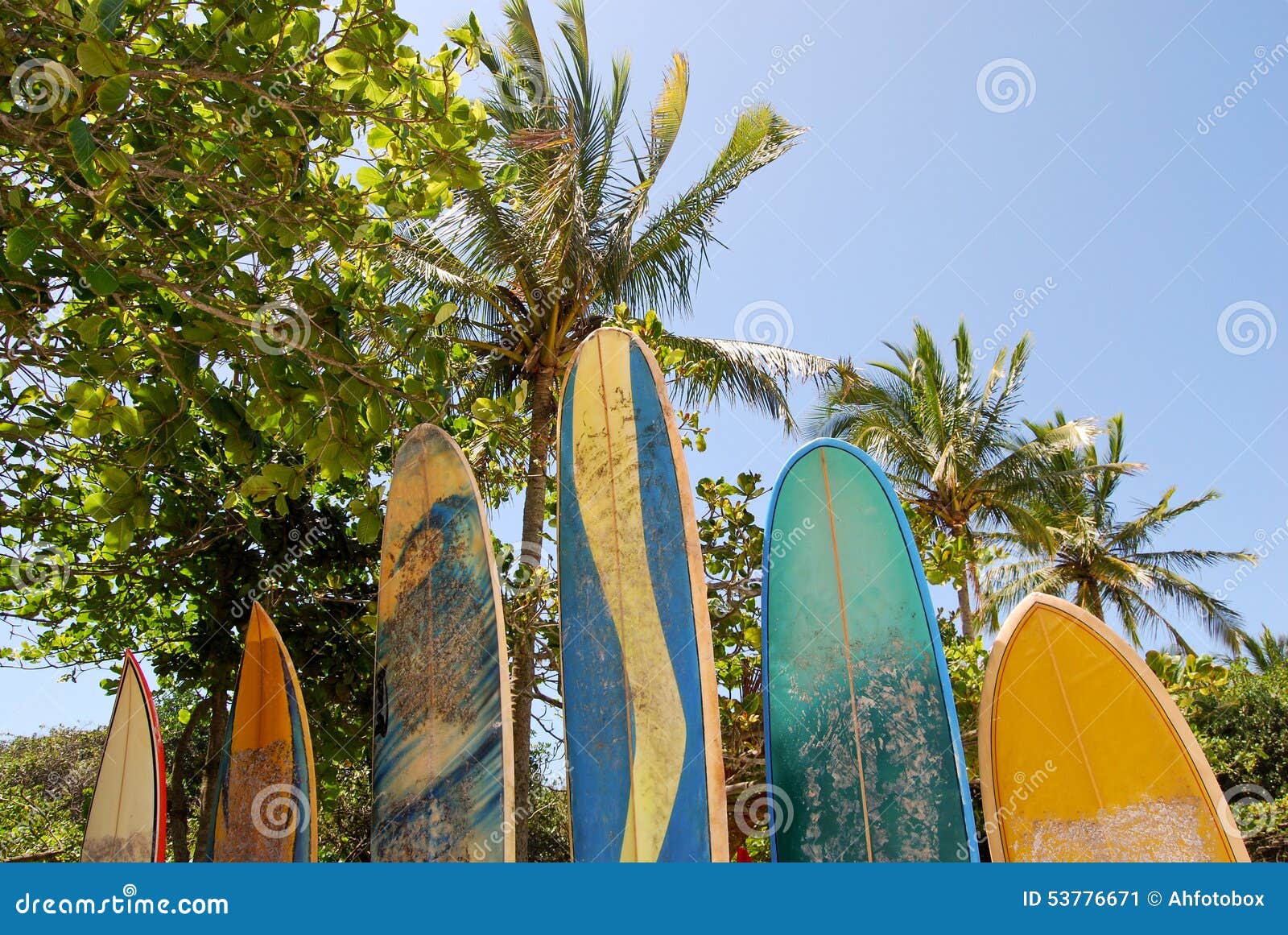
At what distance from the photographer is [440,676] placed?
295 centimetres

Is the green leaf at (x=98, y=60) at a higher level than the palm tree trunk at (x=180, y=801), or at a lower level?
higher

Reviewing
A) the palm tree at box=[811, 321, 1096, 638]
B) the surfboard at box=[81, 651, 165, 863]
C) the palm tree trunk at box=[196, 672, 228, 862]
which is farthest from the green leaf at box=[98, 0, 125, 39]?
the palm tree at box=[811, 321, 1096, 638]

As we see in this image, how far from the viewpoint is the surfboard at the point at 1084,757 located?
257cm

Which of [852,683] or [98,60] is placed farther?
[852,683]

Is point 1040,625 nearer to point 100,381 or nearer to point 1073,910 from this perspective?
point 1073,910

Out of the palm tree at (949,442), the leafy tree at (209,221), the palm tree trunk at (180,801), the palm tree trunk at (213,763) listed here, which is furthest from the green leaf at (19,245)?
the palm tree at (949,442)

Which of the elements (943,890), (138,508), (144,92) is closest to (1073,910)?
(943,890)

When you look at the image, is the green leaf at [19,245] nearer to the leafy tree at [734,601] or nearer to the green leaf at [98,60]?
the green leaf at [98,60]

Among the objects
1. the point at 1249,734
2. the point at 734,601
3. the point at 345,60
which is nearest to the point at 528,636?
the point at 734,601

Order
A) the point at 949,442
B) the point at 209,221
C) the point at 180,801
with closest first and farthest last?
the point at 209,221 < the point at 180,801 < the point at 949,442

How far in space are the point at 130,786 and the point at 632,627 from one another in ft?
7.55

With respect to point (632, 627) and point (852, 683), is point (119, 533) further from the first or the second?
point (852, 683)

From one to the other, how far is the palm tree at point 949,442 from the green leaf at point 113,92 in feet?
38.2

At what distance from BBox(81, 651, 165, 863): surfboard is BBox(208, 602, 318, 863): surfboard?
25cm
